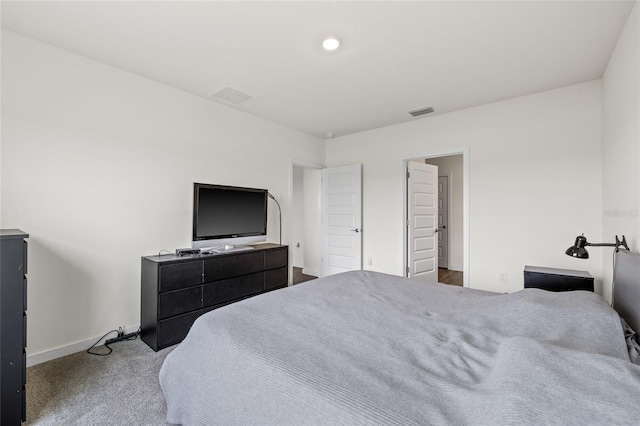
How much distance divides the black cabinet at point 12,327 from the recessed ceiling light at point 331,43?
7.73 feet

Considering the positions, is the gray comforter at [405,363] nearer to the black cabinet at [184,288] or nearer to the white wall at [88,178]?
the black cabinet at [184,288]

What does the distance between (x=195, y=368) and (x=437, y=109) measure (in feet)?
12.5

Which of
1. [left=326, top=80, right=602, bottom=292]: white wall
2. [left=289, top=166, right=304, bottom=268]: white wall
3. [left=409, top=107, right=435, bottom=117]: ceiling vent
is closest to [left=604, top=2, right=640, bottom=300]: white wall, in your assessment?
[left=326, top=80, right=602, bottom=292]: white wall

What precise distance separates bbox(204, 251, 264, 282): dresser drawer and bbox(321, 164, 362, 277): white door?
72.2 inches

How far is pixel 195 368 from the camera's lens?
4.45 ft

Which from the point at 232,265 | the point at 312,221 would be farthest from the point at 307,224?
the point at 232,265

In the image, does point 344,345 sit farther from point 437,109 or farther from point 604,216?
point 437,109

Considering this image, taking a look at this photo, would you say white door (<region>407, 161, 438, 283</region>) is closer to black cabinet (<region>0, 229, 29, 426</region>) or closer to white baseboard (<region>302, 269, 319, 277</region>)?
white baseboard (<region>302, 269, 319, 277</region>)

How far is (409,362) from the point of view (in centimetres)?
109

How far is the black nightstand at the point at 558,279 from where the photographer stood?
2.65 meters

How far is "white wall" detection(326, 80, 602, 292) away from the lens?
2.98m

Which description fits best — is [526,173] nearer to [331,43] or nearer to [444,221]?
[331,43]

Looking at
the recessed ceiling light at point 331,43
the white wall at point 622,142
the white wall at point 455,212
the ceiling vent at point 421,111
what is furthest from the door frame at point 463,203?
the recessed ceiling light at point 331,43

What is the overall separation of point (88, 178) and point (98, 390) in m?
1.74
